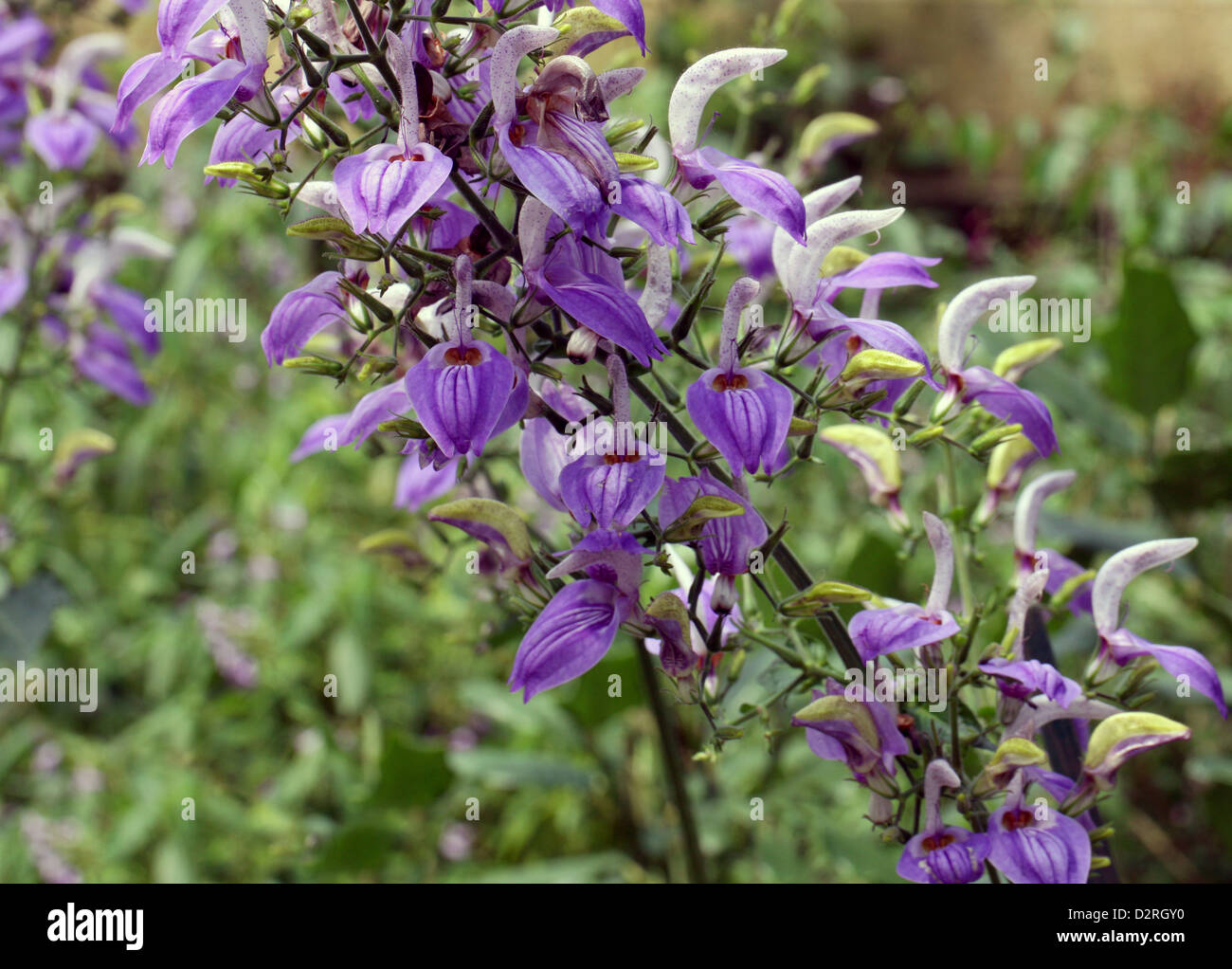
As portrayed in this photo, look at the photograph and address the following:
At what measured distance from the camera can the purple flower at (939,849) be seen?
75cm

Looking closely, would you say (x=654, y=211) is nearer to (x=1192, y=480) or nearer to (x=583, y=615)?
(x=583, y=615)

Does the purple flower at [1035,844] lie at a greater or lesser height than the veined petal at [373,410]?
lesser

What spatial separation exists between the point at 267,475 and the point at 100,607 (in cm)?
54

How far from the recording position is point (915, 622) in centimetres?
76

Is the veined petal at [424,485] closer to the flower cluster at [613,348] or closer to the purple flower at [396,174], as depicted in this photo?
the flower cluster at [613,348]

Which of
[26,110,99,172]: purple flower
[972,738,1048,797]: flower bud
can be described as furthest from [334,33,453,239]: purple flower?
[26,110,99,172]: purple flower

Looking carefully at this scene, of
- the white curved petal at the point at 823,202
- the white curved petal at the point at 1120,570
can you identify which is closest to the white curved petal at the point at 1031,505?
the white curved petal at the point at 1120,570

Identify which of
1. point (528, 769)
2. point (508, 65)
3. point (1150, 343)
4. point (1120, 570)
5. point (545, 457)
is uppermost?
point (1150, 343)

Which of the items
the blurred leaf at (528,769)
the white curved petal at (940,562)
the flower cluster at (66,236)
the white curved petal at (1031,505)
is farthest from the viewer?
the blurred leaf at (528,769)

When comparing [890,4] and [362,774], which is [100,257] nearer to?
[362,774]

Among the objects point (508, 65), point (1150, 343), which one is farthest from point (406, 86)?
point (1150, 343)

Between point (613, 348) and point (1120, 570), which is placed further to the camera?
point (1120, 570)

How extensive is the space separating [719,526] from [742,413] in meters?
Result: 0.09

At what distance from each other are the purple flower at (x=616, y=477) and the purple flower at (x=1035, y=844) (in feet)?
1.14
